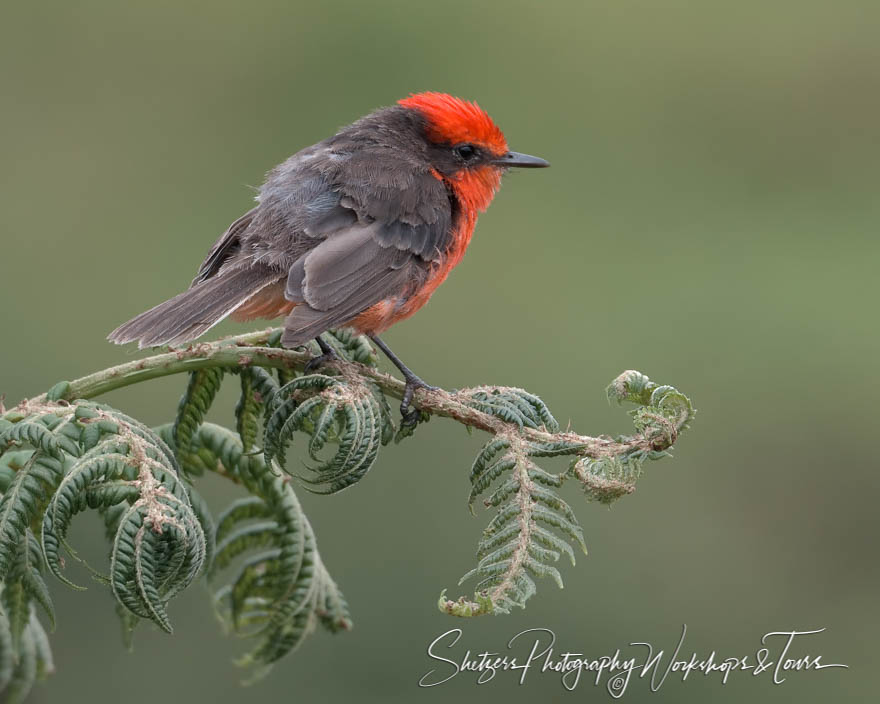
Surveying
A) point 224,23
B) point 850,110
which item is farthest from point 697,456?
point 224,23

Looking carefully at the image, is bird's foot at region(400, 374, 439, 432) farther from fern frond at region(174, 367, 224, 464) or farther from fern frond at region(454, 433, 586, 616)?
fern frond at region(174, 367, 224, 464)

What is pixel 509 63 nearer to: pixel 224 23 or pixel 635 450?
pixel 224 23

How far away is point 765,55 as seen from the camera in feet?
29.2

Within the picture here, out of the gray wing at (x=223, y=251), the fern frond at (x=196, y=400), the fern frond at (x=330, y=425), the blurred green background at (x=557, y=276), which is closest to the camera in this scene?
the fern frond at (x=330, y=425)

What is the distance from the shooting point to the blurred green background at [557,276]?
553cm

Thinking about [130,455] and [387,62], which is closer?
[130,455]

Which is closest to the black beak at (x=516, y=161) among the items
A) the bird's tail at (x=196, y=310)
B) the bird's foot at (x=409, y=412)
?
the bird's tail at (x=196, y=310)

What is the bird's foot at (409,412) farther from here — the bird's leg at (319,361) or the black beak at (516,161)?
the black beak at (516,161)

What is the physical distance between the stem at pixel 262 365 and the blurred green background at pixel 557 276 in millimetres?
2160

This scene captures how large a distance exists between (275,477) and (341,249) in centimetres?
121

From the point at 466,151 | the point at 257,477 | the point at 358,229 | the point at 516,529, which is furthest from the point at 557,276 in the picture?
the point at 516,529

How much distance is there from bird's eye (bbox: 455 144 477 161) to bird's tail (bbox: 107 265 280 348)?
1.21 metres

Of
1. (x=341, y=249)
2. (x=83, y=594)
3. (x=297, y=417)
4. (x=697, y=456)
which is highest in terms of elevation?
(x=341, y=249)

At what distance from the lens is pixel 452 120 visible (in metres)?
5.17
